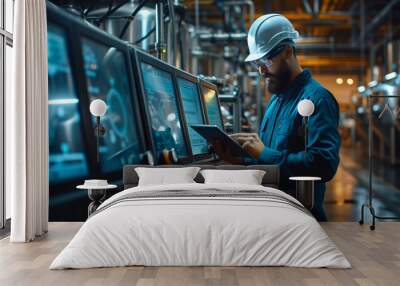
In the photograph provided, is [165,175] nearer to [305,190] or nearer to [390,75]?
[305,190]

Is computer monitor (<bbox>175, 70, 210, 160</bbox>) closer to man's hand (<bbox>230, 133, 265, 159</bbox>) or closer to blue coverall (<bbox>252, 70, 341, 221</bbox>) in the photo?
man's hand (<bbox>230, 133, 265, 159</bbox>)

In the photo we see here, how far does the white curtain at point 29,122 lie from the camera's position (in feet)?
14.6

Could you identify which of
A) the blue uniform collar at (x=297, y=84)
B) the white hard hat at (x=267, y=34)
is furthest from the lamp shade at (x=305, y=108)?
the white hard hat at (x=267, y=34)

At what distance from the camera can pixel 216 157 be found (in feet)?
16.7

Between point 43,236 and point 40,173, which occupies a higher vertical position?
point 40,173

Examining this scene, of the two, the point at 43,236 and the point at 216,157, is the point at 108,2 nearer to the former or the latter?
the point at 216,157

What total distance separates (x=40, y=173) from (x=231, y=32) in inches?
84.9

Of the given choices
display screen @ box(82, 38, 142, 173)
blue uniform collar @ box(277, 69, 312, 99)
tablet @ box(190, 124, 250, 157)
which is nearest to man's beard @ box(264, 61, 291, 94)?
blue uniform collar @ box(277, 69, 312, 99)

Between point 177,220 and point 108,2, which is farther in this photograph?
point 108,2

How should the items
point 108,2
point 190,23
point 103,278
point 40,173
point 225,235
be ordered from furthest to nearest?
point 190,23 → point 108,2 → point 40,173 → point 225,235 → point 103,278

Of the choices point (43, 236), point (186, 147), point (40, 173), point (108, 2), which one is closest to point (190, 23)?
point (108, 2)

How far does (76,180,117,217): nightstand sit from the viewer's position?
4707mm

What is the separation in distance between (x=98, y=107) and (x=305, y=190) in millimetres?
1826

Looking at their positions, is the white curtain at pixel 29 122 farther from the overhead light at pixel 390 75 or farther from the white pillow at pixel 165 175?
the overhead light at pixel 390 75
